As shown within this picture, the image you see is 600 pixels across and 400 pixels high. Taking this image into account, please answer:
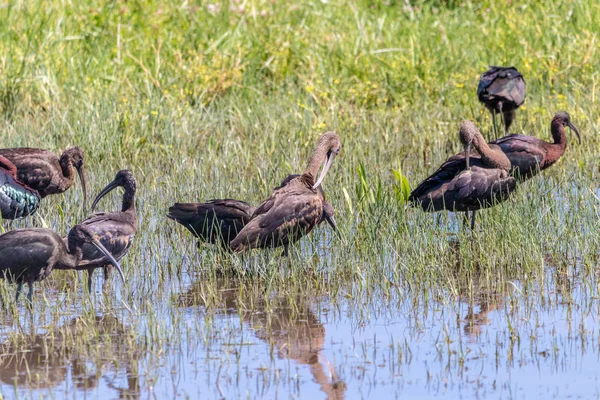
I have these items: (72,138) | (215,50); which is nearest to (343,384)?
(72,138)

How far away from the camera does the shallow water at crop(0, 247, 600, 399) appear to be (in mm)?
5059

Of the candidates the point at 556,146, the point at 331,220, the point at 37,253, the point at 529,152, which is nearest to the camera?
the point at 37,253

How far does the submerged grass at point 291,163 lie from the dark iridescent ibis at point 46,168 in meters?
0.21

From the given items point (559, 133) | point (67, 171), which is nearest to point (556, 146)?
point (559, 133)

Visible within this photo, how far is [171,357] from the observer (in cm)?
546

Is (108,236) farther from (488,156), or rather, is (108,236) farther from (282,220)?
(488,156)

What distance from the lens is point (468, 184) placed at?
830 centimetres

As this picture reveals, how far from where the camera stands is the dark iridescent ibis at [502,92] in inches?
424

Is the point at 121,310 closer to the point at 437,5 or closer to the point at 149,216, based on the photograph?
the point at 149,216

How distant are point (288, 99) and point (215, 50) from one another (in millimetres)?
1201

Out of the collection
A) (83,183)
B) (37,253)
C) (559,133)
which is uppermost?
(559,133)

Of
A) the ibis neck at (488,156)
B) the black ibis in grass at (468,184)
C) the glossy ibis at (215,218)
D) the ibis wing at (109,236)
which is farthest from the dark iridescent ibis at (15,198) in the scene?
the ibis neck at (488,156)

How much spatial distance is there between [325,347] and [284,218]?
180 cm

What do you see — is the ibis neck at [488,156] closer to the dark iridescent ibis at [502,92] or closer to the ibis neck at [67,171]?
the dark iridescent ibis at [502,92]
